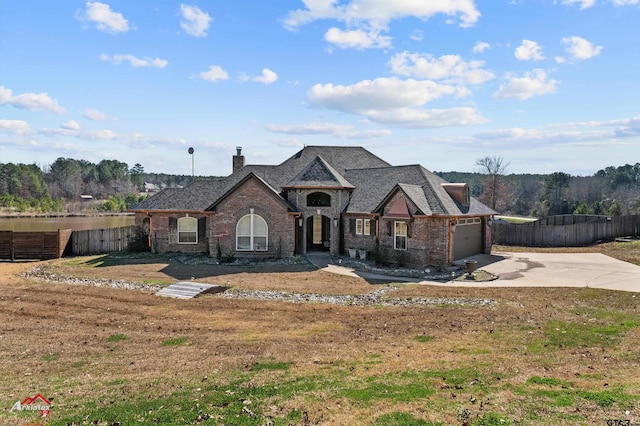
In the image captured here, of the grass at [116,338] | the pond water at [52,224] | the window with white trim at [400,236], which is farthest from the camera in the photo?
the pond water at [52,224]

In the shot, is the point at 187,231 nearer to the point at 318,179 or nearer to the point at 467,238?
the point at 318,179

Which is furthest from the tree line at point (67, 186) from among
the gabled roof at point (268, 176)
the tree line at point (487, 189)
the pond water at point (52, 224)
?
the gabled roof at point (268, 176)

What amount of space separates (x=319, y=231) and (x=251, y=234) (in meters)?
6.51

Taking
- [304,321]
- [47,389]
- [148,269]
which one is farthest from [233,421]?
[148,269]

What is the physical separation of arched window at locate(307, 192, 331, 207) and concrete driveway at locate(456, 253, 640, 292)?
992 cm

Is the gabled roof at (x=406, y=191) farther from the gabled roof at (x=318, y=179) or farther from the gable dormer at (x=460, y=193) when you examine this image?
the gabled roof at (x=318, y=179)

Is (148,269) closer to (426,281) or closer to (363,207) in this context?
(363,207)

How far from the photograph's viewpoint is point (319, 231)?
1168 inches

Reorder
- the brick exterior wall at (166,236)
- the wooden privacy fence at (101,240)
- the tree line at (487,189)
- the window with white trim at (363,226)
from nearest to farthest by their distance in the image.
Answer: the window with white trim at (363,226) → the brick exterior wall at (166,236) → the wooden privacy fence at (101,240) → the tree line at (487,189)

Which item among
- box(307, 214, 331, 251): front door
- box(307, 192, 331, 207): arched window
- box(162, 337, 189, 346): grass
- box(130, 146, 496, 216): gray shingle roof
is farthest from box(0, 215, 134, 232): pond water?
box(162, 337, 189, 346): grass

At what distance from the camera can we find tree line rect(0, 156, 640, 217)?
67.2 meters

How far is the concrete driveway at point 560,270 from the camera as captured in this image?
18.0 meters

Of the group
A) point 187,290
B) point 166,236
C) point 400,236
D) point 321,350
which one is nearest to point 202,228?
point 166,236

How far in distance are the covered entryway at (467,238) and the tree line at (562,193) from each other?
34984 millimetres
